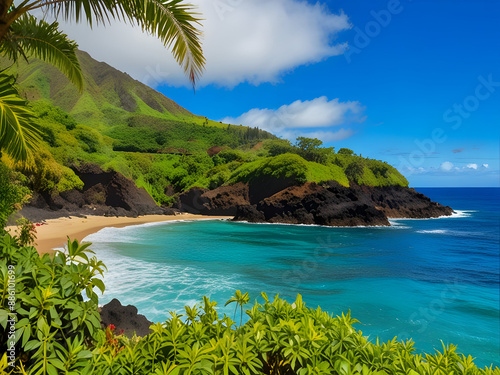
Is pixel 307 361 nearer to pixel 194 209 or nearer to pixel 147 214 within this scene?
pixel 147 214

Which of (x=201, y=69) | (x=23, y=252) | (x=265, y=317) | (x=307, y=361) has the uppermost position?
(x=201, y=69)

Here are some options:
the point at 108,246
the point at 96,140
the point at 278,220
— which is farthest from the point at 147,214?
the point at 108,246

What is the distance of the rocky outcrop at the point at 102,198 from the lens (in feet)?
103

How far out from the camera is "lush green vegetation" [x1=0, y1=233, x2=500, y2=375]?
2.13 m

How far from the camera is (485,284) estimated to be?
581 inches

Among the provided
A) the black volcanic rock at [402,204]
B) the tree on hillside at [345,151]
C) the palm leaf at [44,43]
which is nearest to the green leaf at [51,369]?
the palm leaf at [44,43]

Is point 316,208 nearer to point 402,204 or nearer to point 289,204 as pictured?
point 289,204

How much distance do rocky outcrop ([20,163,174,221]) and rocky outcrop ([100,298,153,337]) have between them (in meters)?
26.7

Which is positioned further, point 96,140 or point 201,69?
point 96,140

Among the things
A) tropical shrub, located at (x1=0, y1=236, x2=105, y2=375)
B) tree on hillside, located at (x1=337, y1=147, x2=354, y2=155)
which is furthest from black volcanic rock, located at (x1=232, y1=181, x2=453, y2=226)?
tropical shrub, located at (x1=0, y1=236, x2=105, y2=375)

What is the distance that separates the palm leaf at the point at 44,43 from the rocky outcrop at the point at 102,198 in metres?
26.4

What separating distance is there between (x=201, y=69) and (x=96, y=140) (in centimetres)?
3729

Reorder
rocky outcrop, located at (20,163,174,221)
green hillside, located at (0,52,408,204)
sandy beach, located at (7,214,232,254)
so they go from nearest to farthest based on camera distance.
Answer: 1. sandy beach, located at (7,214,232,254)
2. rocky outcrop, located at (20,163,174,221)
3. green hillside, located at (0,52,408,204)

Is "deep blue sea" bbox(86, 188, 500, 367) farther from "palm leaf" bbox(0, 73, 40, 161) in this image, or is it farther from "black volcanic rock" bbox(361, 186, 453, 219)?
"black volcanic rock" bbox(361, 186, 453, 219)
